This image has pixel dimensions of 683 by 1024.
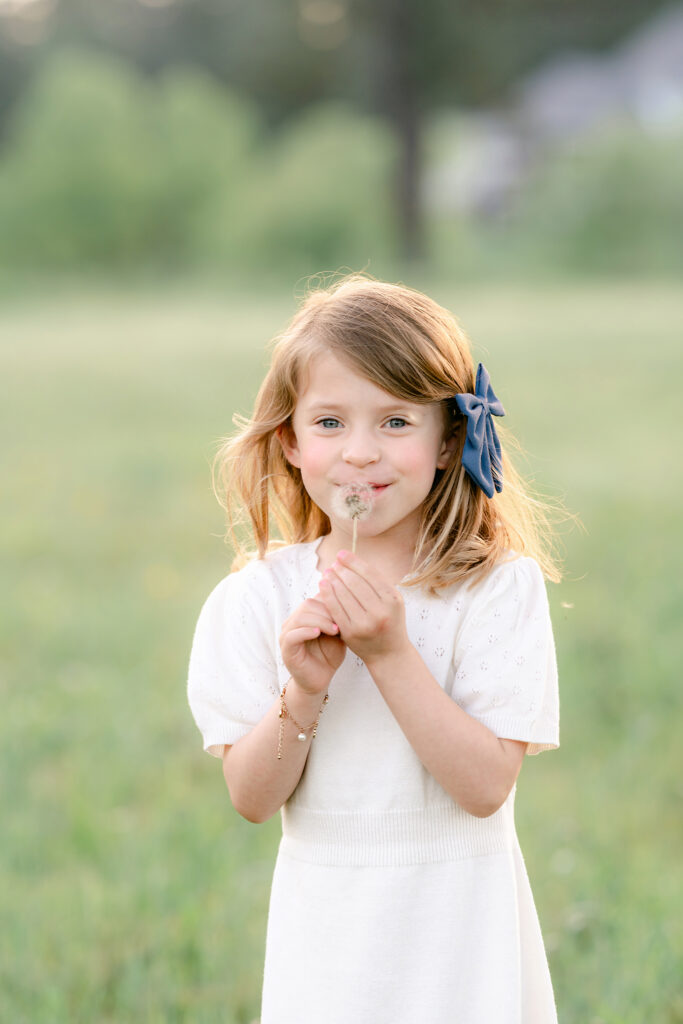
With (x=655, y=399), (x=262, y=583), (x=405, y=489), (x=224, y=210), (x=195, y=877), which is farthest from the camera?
(x=224, y=210)

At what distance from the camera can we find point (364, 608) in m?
1.54

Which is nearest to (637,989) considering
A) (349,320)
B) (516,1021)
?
(516,1021)

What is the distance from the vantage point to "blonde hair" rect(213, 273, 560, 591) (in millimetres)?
1683

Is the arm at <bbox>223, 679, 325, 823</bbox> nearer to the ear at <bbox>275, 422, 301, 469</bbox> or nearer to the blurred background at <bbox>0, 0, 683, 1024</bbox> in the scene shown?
the ear at <bbox>275, 422, 301, 469</bbox>

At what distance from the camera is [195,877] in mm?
3148

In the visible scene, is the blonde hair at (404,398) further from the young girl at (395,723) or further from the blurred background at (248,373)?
the blurred background at (248,373)

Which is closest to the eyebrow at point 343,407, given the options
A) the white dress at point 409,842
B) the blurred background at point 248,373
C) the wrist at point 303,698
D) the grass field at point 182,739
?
the white dress at point 409,842

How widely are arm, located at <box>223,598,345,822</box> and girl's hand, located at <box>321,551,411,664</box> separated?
0.02 m

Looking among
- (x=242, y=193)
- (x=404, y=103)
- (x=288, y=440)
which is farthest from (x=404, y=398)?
(x=404, y=103)

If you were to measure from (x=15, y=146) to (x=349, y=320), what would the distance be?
28978 mm

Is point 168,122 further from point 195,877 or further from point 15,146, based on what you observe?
point 195,877

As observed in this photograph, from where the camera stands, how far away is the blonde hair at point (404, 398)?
168 cm

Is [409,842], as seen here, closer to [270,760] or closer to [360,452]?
[270,760]

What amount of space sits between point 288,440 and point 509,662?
1.55ft
